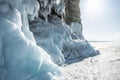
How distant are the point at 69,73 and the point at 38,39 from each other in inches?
119

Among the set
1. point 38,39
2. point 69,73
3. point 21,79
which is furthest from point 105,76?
point 21,79

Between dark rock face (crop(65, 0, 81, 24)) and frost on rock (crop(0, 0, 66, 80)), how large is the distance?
1394 centimetres

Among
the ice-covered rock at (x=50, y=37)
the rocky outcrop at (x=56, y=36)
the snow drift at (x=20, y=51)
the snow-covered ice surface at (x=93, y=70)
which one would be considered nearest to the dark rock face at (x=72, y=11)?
the rocky outcrop at (x=56, y=36)

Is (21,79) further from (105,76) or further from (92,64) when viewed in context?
(92,64)

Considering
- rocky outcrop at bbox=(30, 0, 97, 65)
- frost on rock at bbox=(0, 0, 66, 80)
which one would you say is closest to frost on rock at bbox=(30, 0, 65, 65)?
rocky outcrop at bbox=(30, 0, 97, 65)

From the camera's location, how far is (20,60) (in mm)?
8508

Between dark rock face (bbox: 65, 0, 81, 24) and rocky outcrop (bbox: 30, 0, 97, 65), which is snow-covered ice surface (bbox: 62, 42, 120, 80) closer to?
rocky outcrop (bbox: 30, 0, 97, 65)

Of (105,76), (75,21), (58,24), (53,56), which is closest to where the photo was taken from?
(105,76)

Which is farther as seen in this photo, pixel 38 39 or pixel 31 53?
pixel 38 39

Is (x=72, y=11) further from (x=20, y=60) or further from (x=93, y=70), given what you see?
(x=20, y=60)

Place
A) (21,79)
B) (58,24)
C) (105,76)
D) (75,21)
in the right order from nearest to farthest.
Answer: (21,79) → (105,76) → (58,24) → (75,21)

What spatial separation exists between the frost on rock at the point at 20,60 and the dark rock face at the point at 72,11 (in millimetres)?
13937

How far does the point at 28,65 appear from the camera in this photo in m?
8.46

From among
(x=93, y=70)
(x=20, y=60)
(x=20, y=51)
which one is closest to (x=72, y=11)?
(x=93, y=70)
